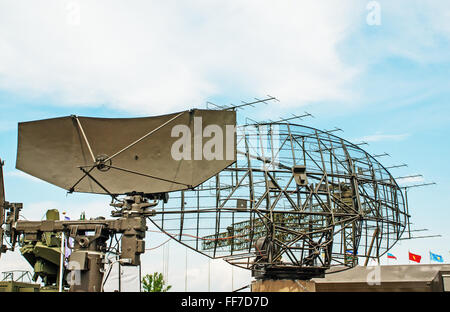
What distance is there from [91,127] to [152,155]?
2003 mm

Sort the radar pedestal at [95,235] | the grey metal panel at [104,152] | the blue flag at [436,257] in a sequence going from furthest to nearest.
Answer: the blue flag at [436,257]
the grey metal panel at [104,152]
the radar pedestal at [95,235]

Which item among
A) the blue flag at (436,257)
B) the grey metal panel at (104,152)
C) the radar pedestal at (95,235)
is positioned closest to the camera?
the radar pedestal at (95,235)

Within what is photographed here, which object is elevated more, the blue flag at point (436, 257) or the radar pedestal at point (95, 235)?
the blue flag at point (436, 257)

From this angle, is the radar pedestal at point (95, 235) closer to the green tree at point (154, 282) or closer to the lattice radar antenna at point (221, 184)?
the lattice radar antenna at point (221, 184)

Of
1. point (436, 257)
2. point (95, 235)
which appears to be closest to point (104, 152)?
point (95, 235)

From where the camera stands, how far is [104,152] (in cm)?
1445

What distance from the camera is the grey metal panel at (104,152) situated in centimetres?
1443

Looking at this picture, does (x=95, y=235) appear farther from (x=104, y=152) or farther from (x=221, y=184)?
(x=221, y=184)

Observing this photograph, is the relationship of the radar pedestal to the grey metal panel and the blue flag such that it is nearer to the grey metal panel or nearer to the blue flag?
the grey metal panel

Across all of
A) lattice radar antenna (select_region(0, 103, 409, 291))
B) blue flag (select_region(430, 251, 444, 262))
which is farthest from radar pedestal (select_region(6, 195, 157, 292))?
blue flag (select_region(430, 251, 444, 262))

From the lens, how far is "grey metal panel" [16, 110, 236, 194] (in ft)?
47.3

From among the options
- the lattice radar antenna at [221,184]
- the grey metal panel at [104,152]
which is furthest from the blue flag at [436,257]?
the grey metal panel at [104,152]

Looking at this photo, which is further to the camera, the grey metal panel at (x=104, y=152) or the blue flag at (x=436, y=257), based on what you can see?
the blue flag at (x=436, y=257)

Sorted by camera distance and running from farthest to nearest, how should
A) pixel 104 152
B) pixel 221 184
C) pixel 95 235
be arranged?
pixel 221 184, pixel 104 152, pixel 95 235
